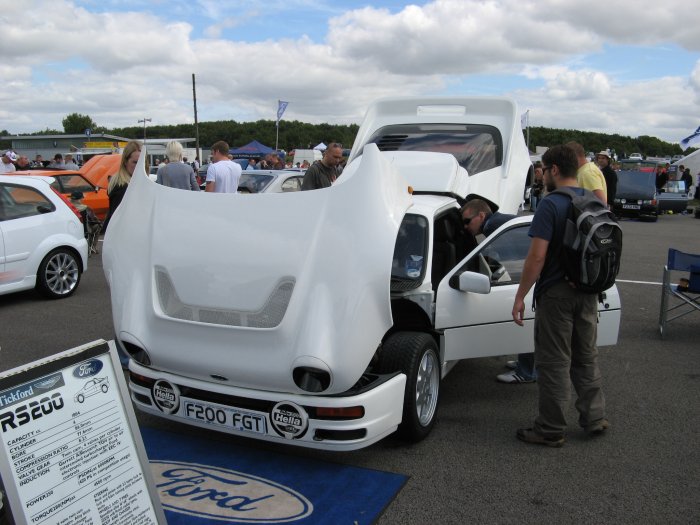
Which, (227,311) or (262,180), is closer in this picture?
(227,311)

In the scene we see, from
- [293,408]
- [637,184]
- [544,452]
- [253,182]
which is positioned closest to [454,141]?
[544,452]

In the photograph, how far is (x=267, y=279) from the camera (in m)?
3.50

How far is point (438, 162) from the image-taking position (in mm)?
5602

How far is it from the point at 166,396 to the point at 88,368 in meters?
1.32

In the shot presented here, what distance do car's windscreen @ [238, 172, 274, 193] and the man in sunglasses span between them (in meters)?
8.53

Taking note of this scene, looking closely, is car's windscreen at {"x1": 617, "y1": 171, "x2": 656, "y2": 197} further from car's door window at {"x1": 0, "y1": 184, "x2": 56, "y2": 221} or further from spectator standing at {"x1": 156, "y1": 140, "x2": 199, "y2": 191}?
car's door window at {"x1": 0, "y1": 184, "x2": 56, "y2": 221}

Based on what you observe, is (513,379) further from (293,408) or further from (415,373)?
(293,408)

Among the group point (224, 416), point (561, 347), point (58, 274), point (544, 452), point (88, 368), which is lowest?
point (544, 452)

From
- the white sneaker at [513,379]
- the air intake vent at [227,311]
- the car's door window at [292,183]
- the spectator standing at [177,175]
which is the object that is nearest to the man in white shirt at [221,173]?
the spectator standing at [177,175]

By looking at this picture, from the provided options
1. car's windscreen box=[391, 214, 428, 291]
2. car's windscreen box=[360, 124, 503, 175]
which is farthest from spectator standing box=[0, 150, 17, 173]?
car's windscreen box=[391, 214, 428, 291]

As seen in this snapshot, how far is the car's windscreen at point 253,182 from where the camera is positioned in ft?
43.2

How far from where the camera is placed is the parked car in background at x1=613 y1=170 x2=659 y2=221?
20219 mm

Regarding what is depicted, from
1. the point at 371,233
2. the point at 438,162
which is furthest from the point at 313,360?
the point at 438,162

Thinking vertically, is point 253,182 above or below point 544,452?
above
